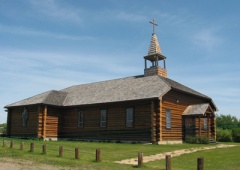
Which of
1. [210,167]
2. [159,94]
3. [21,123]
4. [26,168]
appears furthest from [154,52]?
[26,168]

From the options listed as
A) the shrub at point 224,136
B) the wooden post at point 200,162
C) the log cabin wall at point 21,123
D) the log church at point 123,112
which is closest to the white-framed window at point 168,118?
the log church at point 123,112

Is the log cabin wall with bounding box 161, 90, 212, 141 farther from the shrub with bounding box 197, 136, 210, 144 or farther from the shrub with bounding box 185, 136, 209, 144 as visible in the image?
the shrub with bounding box 197, 136, 210, 144

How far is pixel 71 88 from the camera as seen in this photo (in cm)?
4219

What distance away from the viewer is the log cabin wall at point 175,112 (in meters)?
Result: 28.9

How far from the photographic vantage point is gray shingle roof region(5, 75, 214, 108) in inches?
1179

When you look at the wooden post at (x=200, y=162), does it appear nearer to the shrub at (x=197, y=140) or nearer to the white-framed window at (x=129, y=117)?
the shrub at (x=197, y=140)

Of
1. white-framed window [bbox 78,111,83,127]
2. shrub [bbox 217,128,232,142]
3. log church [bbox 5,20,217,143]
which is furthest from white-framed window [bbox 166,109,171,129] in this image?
shrub [bbox 217,128,232,142]

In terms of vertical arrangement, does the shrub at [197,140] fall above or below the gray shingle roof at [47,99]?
below

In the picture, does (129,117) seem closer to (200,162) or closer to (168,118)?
(168,118)

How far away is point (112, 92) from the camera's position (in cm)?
3372

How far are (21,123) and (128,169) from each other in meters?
24.9

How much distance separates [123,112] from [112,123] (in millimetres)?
1720

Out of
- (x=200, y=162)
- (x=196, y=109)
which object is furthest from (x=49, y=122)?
(x=200, y=162)

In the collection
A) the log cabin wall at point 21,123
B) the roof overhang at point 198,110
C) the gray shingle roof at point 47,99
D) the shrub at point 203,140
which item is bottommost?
the shrub at point 203,140
